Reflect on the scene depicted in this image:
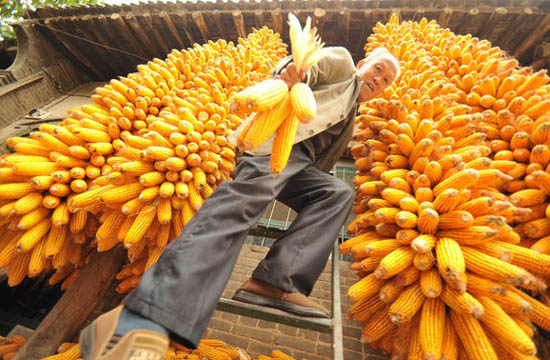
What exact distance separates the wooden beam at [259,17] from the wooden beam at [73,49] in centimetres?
538

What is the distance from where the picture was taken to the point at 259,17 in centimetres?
585

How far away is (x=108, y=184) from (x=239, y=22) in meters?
5.26

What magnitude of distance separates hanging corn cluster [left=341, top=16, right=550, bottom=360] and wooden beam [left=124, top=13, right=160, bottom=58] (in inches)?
251

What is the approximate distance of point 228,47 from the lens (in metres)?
4.32

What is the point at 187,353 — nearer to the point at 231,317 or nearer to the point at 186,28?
the point at 231,317

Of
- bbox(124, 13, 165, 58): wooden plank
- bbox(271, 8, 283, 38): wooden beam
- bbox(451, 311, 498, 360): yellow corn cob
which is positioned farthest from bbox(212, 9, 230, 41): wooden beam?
bbox(451, 311, 498, 360): yellow corn cob

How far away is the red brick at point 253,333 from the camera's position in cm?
418

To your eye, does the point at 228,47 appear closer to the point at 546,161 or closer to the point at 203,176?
the point at 203,176

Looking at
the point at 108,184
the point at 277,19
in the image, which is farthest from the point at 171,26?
the point at 108,184

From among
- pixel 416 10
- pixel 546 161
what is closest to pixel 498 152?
pixel 546 161

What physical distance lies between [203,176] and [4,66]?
36.6ft

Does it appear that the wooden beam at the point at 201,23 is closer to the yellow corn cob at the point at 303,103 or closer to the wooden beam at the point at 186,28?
the wooden beam at the point at 186,28

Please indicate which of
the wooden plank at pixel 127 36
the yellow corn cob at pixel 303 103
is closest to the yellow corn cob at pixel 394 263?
the yellow corn cob at pixel 303 103

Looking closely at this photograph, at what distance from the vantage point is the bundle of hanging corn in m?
2.14
